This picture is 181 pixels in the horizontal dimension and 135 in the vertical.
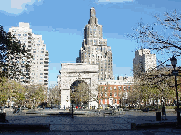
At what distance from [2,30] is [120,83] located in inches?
3180

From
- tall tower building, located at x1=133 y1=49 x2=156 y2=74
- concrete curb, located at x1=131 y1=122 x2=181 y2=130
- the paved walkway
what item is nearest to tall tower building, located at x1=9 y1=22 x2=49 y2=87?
tall tower building, located at x1=133 y1=49 x2=156 y2=74

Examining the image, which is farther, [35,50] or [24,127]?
[35,50]

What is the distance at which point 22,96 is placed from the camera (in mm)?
60188

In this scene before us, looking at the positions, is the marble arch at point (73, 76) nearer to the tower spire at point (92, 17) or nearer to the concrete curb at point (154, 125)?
the concrete curb at point (154, 125)

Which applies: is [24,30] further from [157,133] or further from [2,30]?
[157,133]

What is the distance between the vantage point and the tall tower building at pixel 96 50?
484 feet

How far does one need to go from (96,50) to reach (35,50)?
41.7 metres

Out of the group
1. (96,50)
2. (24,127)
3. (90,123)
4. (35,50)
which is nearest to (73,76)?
(90,123)

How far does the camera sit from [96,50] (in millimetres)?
149125

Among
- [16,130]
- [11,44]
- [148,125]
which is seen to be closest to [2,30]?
[11,44]

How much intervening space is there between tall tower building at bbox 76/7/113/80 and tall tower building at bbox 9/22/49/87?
3233 centimetres

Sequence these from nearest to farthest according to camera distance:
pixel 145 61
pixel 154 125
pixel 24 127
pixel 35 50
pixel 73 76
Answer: pixel 24 127 < pixel 154 125 < pixel 145 61 < pixel 73 76 < pixel 35 50

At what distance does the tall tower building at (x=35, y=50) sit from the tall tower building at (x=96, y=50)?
32.3 metres

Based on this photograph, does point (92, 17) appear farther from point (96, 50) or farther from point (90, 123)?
point (90, 123)
